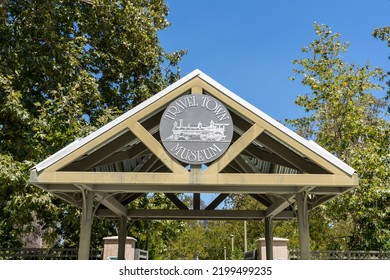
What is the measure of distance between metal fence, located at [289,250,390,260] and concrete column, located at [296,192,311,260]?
16.4ft

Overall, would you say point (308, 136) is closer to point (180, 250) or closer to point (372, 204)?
point (372, 204)

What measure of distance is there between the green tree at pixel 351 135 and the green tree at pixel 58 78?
637 centimetres

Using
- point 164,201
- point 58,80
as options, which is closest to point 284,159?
point 164,201

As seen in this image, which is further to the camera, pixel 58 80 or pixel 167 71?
pixel 167 71

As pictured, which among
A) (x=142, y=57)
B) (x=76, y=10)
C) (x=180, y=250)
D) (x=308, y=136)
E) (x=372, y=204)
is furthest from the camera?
(x=180, y=250)

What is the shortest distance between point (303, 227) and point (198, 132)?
2587 millimetres

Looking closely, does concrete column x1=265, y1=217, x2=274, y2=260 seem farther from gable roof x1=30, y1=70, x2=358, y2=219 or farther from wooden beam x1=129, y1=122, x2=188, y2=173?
wooden beam x1=129, y1=122, x2=188, y2=173

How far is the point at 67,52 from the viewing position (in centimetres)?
1439

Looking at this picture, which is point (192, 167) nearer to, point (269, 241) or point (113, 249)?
point (269, 241)

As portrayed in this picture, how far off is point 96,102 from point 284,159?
32.4ft

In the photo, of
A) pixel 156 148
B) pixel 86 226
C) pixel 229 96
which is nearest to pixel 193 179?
pixel 156 148

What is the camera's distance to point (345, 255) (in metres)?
11.9

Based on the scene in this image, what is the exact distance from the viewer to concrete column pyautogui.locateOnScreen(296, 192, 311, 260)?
6.87m

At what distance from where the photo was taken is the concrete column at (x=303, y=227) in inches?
270
